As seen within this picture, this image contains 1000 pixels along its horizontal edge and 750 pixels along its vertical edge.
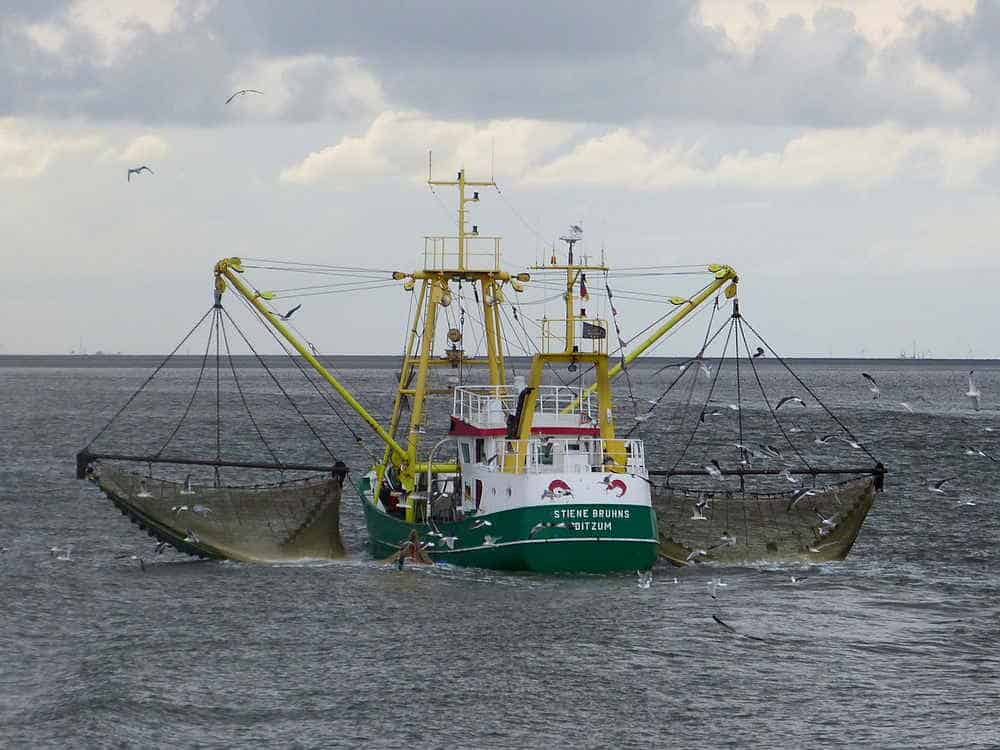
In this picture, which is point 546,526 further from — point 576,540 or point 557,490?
point 557,490

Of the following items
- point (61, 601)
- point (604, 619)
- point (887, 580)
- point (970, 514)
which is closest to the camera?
point (604, 619)

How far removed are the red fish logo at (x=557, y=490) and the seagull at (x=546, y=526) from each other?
2.41 ft

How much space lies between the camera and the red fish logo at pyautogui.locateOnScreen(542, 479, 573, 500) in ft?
158

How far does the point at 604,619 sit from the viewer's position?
4400cm

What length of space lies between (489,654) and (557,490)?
884cm

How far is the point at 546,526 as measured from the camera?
48.6m

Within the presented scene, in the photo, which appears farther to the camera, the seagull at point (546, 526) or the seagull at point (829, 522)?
the seagull at point (829, 522)

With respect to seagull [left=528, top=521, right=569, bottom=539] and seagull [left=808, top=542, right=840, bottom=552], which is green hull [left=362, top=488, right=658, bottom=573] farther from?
seagull [left=808, top=542, right=840, bottom=552]

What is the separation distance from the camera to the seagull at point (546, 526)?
4834 centimetres

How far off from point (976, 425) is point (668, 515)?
Answer: 3893 inches

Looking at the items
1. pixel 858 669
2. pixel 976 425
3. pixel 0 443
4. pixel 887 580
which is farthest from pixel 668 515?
pixel 976 425

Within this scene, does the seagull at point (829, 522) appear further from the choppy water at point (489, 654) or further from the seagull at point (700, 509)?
the seagull at point (700, 509)

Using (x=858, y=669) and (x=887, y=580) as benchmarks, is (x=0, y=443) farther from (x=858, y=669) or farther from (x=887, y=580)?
(x=858, y=669)

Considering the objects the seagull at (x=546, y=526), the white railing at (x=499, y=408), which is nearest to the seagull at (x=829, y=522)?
the white railing at (x=499, y=408)
